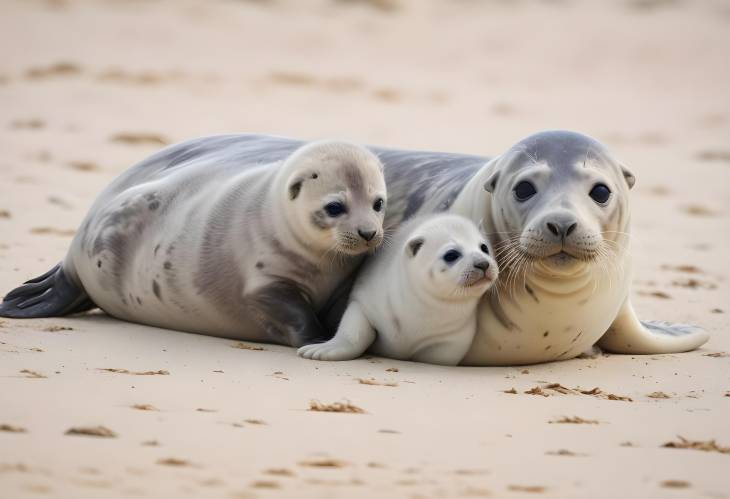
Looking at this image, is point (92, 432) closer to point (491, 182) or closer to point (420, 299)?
point (420, 299)

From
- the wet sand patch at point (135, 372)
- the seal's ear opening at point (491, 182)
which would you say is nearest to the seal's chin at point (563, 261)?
the seal's ear opening at point (491, 182)

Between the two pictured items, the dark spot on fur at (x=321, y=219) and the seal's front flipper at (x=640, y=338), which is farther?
the seal's front flipper at (x=640, y=338)

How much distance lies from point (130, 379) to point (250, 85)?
10428 mm

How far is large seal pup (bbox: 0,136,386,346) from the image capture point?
5.17 metres

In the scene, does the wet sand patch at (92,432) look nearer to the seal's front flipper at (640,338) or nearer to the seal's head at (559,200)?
the seal's head at (559,200)

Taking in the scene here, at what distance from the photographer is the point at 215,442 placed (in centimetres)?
378

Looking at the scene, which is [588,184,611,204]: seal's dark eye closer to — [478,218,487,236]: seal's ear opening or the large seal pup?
[478,218,487,236]: seal's ear opening

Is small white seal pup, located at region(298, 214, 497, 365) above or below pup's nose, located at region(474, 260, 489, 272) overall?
below

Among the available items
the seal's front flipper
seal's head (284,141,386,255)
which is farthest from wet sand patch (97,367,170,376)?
the seal's front flipper

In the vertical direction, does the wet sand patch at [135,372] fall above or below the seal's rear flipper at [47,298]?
above

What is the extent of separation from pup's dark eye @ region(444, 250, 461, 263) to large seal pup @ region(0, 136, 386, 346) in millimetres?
296

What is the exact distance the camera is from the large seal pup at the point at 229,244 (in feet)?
17.0

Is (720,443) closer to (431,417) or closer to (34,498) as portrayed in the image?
(431,417)

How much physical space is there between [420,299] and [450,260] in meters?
0.19
